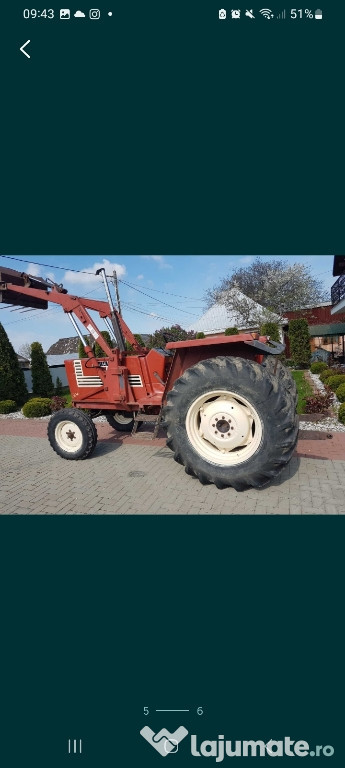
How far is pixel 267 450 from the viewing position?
324 centimetres

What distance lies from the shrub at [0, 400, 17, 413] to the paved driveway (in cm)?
481

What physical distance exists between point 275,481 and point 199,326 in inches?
912

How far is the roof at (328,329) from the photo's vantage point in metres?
18.5

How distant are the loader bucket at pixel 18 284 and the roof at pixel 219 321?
1783 centimetres

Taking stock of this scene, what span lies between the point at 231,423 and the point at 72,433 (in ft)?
8.34

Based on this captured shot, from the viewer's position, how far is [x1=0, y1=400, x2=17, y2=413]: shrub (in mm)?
9820

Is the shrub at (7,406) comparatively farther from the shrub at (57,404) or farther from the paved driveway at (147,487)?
the paved driveway at (147,487)

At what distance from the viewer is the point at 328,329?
20484 millimetres

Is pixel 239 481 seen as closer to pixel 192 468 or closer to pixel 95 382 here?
pixel 192 468

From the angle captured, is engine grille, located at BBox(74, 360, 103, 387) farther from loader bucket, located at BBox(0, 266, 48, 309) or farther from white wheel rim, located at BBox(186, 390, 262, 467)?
white wheel rim, located at BBox(186, 390, 262, 467)

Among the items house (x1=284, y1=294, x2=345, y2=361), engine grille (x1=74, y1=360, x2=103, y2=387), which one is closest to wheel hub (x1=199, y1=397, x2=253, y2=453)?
engine grille (x1=74, y1=360, x2=103, y2=387)

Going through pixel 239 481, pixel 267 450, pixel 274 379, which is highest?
pixel 274 379

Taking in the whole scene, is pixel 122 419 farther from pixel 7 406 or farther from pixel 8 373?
pixel 8 373

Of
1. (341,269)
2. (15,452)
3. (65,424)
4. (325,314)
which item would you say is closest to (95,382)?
(65,424)
